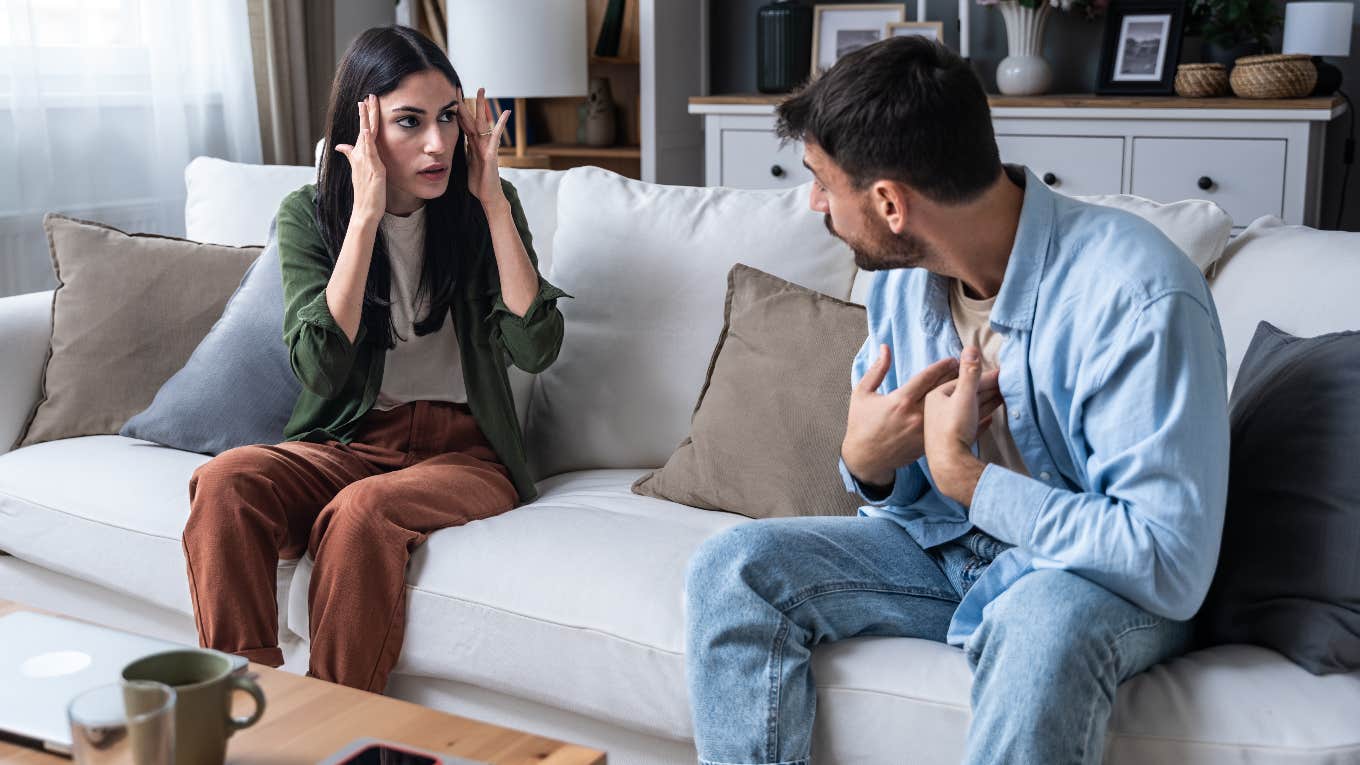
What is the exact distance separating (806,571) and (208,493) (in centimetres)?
84

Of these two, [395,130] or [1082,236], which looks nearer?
Result: [1082,236]

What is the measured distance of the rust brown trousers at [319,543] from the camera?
1.64m

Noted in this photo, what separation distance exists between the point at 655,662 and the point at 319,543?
526 mm

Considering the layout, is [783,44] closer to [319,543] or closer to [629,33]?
[629,33]

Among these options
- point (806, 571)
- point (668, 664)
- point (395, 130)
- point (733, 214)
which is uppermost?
point (395, 130)

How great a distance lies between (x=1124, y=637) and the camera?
121 centimetres

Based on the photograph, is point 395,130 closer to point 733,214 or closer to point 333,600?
point 733,214

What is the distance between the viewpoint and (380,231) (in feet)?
6.53

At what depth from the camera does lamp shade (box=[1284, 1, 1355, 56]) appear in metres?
3.08

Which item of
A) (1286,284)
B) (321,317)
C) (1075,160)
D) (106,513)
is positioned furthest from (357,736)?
(1075,160)

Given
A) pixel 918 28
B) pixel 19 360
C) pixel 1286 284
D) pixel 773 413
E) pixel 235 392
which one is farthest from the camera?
pixel 918 28

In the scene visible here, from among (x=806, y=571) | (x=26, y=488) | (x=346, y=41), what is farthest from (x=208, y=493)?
(x=346, y=41)

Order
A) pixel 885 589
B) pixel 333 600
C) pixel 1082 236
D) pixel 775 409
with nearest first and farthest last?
pixel 1082 236 → pixel 885 589 → pixel 333 600 → pixel 775 409

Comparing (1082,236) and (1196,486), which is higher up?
(1082,236)
